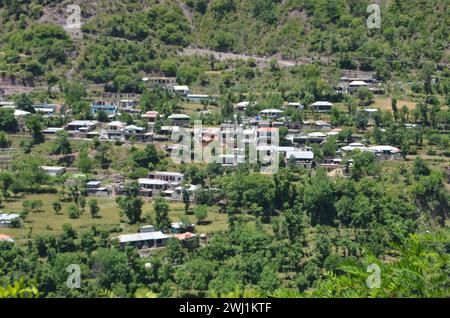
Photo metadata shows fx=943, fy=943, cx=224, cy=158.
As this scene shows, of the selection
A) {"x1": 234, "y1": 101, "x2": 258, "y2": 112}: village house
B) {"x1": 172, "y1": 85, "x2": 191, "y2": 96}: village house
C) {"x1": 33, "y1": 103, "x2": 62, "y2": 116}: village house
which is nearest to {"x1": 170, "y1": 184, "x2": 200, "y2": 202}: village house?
{"x1": 234, "y1": 101, "x2": 258, "y2": 112}: village house

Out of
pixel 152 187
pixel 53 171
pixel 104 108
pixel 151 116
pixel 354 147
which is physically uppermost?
pixel 104 108

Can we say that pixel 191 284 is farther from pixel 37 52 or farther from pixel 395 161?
pixel 37 52

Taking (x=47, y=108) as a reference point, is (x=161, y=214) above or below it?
below

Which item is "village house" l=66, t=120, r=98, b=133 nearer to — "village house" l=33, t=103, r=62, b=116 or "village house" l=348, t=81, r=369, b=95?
"village house" l=33, t=103, r=62, b=116

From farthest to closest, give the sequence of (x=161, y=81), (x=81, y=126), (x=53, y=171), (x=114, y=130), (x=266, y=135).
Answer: (x=161, y=81), (x=81, y=126), (x=114, y=130), (x=266, y=135), (x=53, y=171)

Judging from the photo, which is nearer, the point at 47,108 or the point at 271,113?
the point at 271,113

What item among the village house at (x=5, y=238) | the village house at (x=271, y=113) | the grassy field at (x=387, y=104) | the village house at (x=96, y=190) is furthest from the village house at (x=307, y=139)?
the village house at (x=5, y=238)

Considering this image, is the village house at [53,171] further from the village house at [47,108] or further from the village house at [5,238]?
the village house at [47,108]

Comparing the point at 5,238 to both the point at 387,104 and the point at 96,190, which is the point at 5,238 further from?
the point at 387,104

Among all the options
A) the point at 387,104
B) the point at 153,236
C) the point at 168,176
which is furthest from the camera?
the point at 387,104

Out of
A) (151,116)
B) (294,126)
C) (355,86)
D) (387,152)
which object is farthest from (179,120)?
(355,86)
